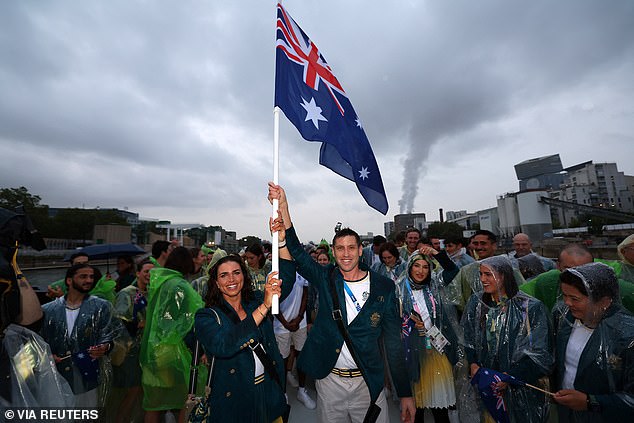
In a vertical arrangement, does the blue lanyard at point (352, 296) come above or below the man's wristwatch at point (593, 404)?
above

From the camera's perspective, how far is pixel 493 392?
8.54ft

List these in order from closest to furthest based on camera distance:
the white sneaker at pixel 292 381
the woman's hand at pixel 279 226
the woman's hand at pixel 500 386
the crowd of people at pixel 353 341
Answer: the crowd of people at pixel 353 341 → the woman's hand at pixel 279 226 → the woman's hand at pixel 500 386 → the white sneaker at pixel 292 381

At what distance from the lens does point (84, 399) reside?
3.21 meters

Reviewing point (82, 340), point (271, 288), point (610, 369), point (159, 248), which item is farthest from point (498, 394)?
point (159, 248)

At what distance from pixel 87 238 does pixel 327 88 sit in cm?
7294

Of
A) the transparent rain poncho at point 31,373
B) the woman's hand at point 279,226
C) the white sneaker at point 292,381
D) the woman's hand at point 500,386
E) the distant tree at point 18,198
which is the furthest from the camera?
the distant tree at point 18,198

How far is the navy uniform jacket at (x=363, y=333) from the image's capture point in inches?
96.6

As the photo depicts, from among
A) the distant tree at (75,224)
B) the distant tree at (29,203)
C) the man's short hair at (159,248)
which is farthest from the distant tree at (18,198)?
the man's short hair at (159,248)

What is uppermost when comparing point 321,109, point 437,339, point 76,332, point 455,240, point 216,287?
point 321,109

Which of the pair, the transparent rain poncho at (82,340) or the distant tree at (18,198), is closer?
the transparent rain poncho at (82,340)

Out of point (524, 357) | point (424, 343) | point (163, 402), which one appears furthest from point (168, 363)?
point (524, 357)

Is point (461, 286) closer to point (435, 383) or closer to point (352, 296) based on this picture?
point (435, 383)

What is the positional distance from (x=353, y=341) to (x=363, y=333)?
107 millimetres

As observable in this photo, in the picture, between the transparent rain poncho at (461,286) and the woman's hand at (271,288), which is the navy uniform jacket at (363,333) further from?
the transparent rain poncho at (461,286)
